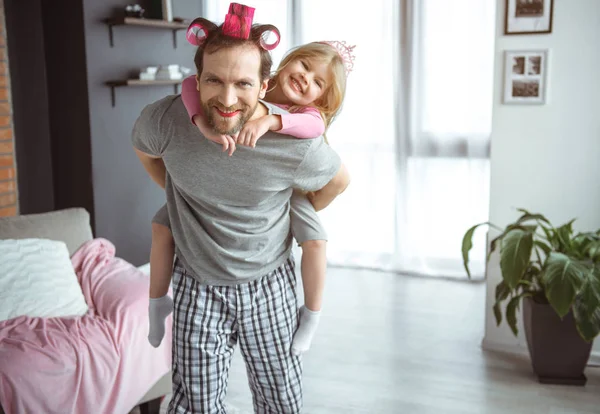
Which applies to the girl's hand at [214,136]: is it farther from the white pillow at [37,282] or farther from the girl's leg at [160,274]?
the white pillow at [37,282]

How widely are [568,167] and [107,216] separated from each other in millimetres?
2620

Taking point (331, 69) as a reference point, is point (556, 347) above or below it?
below

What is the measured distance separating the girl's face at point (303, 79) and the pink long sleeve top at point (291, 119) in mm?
165

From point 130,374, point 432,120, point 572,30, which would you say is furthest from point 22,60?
point 572,30

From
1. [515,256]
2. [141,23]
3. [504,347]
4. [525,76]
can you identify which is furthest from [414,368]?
[141,23]

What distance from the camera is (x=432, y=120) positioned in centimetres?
462

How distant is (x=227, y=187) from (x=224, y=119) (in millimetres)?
154

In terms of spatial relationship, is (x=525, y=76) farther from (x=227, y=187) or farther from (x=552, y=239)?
(x=227, y=187)

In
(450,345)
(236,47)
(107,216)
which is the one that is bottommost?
(450,345)

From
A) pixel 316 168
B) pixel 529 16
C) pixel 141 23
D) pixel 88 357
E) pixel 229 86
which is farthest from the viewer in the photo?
pixel 141 23

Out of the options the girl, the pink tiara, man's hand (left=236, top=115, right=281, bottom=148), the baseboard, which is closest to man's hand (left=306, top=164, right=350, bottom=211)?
the girl

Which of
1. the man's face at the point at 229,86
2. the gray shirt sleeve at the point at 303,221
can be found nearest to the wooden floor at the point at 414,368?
the gray shirt sleeve at the point at 303,221

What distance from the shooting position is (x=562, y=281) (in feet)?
8.77

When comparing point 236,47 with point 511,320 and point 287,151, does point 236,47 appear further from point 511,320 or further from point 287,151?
point 511,320
